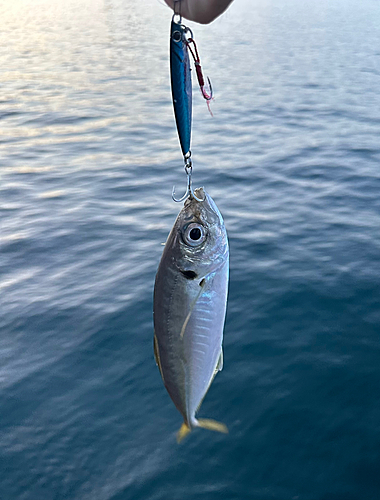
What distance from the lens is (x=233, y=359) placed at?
23.6 feet

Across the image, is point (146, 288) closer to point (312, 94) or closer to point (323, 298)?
point (323, 298)

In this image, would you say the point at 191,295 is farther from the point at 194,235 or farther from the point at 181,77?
the point at 181,77

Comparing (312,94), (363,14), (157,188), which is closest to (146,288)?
(157,188)

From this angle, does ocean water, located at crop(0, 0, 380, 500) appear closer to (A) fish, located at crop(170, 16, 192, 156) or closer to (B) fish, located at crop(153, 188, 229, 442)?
(B) fish, located at crop(153, 188, 229, 442)

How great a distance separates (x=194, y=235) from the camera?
2.77 m

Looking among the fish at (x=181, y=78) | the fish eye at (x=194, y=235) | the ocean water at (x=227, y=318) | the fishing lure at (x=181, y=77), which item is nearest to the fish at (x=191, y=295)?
the fish eye at (x=194, y=235)

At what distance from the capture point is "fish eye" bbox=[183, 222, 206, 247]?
9.04 feet

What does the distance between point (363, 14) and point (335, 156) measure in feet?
209

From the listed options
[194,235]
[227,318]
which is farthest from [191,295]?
[227,318]

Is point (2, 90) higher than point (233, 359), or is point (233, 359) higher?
point (2, 90)

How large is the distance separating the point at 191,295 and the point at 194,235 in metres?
0.29

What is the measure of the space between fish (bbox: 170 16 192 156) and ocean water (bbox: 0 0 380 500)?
402 centimetres

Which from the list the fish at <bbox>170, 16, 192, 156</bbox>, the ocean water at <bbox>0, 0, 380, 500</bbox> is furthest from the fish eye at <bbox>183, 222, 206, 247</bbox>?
the ocean water at <bbox>0, 0, 380, 500</bbox>

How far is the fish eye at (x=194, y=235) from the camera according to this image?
2.75m
